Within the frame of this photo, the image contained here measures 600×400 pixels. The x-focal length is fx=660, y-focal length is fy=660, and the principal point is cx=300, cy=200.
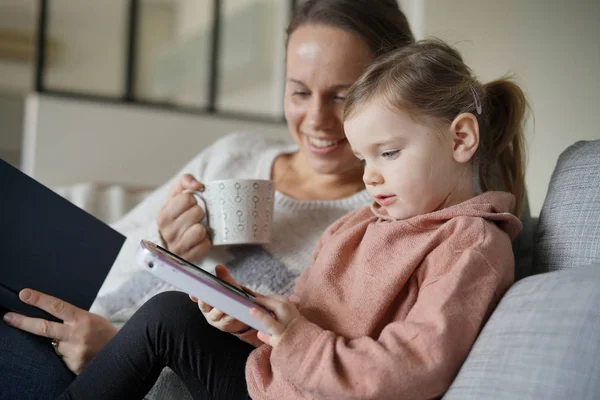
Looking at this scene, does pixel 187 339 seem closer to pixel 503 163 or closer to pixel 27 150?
pixel 503 163

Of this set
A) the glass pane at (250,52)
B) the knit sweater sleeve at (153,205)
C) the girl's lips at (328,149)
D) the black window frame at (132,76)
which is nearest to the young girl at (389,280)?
the girl's lips at (328,149)

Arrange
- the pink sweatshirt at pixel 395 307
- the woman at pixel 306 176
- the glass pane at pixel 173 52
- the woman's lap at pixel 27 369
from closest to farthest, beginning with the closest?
the pink sweatshirt at pixel 395 307 < the woman's lap at pixel 27 369 < the woman at pixel 306 176 < the glass pane at pixel 173 52

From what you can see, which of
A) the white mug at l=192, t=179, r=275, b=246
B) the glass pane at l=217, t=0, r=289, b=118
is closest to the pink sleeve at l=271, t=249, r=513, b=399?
the white mug at l=192, t=179, r=275, b=246

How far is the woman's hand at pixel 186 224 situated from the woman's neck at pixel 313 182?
0.27 meters

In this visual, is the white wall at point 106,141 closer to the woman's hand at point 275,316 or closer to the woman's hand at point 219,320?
the woman's hand at point 219,320

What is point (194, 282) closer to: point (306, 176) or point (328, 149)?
point (328, 149)

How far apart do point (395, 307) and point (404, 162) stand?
0.19 m

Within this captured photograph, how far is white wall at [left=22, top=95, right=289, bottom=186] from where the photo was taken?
2.14 metres

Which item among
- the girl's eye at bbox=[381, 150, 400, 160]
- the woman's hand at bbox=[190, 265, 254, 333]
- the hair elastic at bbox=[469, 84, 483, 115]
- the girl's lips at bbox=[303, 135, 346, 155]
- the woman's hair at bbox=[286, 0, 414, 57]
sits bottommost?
the woman's hand at bbox=[190, 265, 254, 333]

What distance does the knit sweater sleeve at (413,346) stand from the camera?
72 centimetres

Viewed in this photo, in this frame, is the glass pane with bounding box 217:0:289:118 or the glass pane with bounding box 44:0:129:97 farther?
the glass pane with bounding box 44:0:129:97

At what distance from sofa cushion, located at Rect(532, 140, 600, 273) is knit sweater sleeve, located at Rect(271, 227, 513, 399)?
0.43 ft

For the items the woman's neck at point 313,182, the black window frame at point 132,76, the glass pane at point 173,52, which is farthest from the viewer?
the glass pane at point 173,52

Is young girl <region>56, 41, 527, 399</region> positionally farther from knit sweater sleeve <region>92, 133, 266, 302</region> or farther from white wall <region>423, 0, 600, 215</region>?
white wall <region>423, 0, 600, 215</region>
